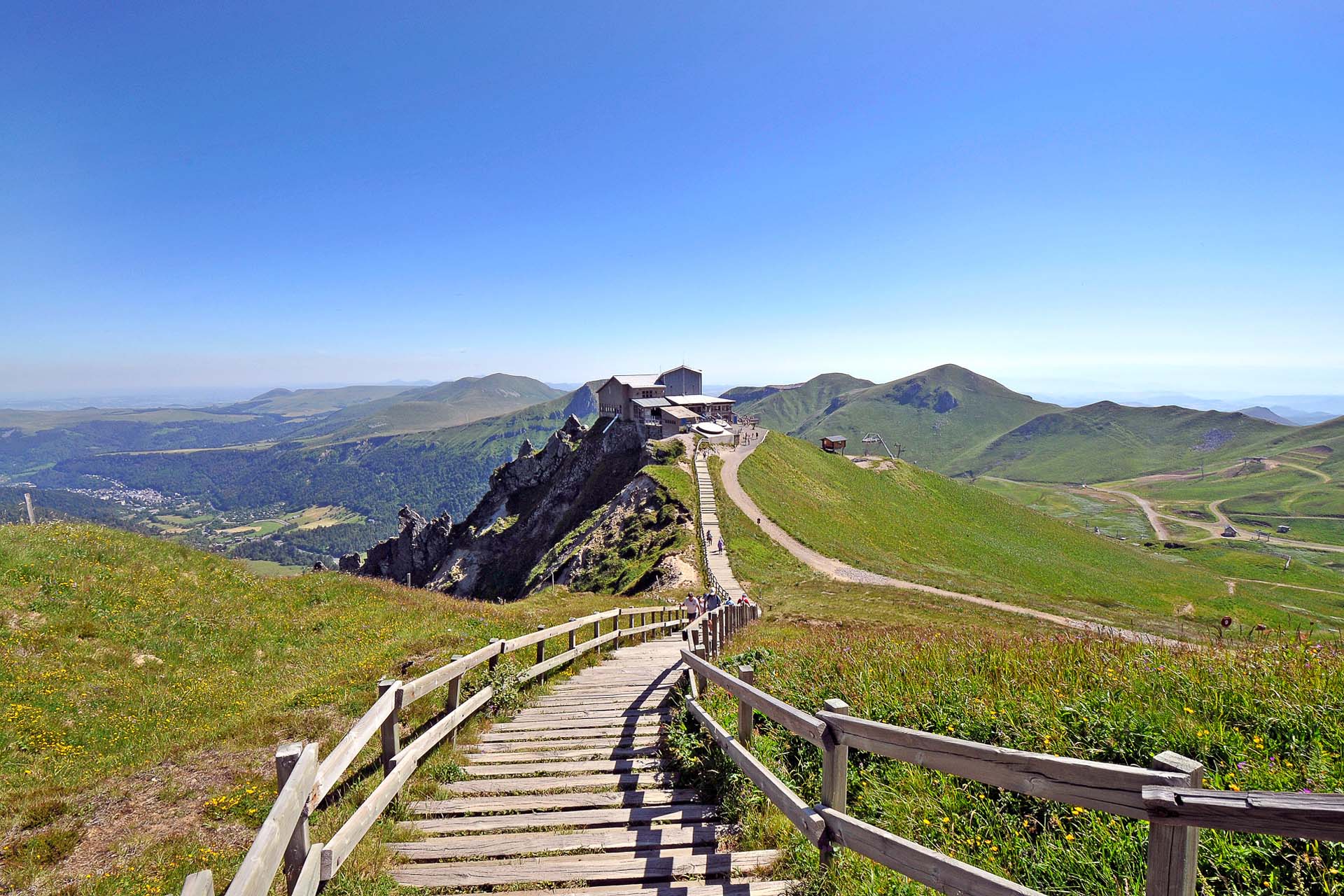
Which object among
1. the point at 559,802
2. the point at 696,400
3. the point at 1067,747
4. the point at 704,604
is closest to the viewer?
the point at 1067,747

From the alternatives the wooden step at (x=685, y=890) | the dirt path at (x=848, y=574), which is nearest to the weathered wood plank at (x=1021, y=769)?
the wooden step at (x=685, y=890)

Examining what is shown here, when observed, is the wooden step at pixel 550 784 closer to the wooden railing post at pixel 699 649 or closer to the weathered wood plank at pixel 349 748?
the weathered wood plank at pixel 349 748

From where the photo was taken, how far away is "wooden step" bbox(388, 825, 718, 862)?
5727 millimetres

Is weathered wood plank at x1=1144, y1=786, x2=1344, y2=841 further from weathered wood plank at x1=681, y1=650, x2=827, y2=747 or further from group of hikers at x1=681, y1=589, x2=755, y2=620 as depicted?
group of hikers at x1=681, y1=589, x2=755, y2=620

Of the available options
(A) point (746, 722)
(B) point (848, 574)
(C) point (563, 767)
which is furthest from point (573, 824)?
(B) point (848, 574)

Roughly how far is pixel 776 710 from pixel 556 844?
Result: 2.77m

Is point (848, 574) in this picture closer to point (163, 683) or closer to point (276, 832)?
point (163, 683)

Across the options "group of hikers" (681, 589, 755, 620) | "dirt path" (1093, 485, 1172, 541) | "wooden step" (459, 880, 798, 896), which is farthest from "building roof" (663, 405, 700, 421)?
"dirt path" (1093, 485, 1172, 541)

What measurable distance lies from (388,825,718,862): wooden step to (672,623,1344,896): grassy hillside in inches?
25.5

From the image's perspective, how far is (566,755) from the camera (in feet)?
Answer: 27.2

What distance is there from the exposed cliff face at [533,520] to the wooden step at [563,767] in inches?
1321

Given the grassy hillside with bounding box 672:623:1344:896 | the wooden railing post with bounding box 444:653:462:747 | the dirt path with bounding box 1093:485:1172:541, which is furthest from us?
the dirt path with bounding box 1093:485:1172:541

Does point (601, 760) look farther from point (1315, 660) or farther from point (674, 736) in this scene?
point (1315, 660)

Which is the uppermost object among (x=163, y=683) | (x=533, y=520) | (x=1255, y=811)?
(x=1255, y=811)
